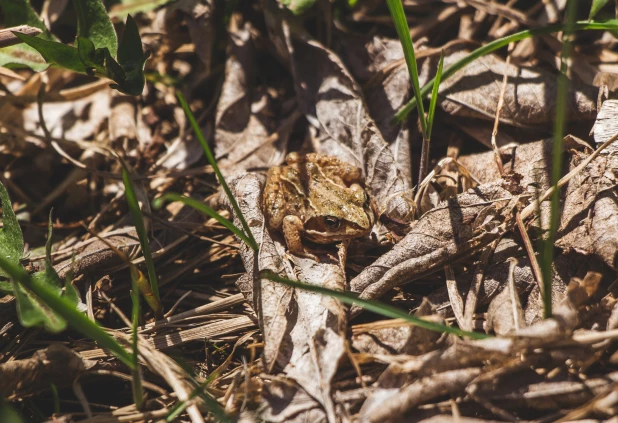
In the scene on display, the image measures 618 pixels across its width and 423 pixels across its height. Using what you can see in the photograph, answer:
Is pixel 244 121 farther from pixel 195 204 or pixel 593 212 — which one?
pixel 593 212

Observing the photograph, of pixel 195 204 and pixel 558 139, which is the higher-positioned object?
pixel 558 139

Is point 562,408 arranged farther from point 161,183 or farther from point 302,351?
point 161,183

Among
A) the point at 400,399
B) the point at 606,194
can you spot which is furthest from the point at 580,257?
the point at 400,399

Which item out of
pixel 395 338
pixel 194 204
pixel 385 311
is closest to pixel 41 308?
pixel 194 204

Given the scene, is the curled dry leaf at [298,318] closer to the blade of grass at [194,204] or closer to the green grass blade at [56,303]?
the blade of grass at [194,204]

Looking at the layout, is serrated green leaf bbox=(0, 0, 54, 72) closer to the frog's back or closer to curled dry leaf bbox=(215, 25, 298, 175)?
curled dry leaf bbox=(215, 25, 298, 175)
